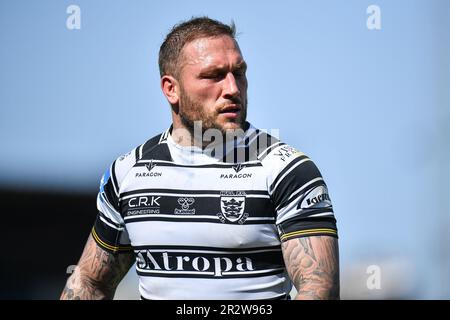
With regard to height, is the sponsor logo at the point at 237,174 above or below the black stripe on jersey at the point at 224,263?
above

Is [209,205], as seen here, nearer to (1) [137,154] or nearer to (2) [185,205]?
(2) [185,205]

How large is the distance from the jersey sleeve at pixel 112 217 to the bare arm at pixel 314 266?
157cm

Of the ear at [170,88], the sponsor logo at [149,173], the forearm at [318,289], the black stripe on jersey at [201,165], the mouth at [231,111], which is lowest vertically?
the forearm at [318,289]

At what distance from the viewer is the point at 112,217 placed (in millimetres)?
7445

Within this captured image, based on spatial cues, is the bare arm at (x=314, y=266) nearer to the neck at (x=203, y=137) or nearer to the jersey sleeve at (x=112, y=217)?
the neck at (x=203, y=137)

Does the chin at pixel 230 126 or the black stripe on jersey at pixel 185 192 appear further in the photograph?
the chin at pixel 230 126

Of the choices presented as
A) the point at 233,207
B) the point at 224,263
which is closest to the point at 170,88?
the point at 233,207

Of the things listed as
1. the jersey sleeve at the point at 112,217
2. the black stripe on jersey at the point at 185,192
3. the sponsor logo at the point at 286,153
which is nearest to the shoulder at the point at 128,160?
the jersey sleeve at the point at 112,217

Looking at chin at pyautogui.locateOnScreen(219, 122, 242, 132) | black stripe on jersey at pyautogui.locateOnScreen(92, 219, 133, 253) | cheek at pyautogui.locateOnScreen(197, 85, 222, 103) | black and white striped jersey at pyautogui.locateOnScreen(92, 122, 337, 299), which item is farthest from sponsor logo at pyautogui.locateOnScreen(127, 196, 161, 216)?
cheek at pyautogui.locateOnScreen(197, 85, 222, 103)

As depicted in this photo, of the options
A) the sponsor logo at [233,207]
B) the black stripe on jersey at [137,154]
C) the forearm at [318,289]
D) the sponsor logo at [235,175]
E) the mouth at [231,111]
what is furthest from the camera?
the black stripe on jersey at [137,154]

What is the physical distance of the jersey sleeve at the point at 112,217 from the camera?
742 cm

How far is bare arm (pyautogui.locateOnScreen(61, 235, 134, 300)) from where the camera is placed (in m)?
7.46

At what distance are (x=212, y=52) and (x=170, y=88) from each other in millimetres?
633
